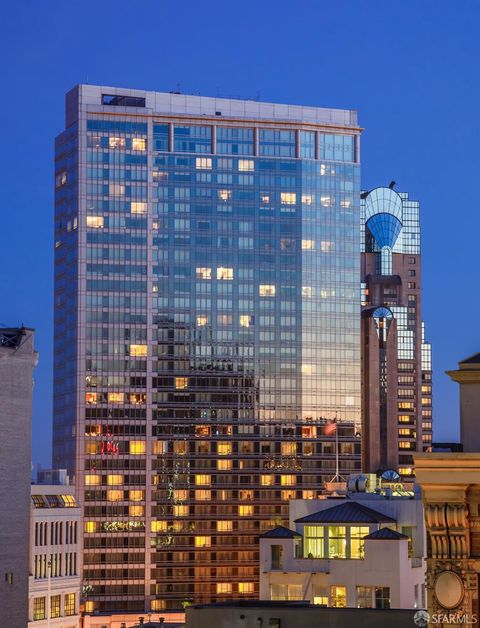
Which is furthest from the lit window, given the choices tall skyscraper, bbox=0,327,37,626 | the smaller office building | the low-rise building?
the smaller office building

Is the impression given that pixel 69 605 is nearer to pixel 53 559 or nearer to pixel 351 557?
pixel 53 559

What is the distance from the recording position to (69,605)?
167 m

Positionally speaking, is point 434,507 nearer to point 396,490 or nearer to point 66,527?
point 396,490

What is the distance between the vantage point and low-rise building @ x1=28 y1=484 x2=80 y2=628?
15762 centimetres

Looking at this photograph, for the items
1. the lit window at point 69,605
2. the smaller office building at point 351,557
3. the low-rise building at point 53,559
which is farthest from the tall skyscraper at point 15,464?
the smaller office building at point 351,557

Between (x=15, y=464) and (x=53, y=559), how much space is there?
2000 centimetres

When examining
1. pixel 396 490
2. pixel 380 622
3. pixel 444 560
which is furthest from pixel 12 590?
pixel 444 560

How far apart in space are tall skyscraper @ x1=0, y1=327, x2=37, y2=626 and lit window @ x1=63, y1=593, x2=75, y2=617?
17461 mm

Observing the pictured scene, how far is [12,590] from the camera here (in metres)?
144

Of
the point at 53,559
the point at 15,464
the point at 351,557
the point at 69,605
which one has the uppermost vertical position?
the point at 15,464

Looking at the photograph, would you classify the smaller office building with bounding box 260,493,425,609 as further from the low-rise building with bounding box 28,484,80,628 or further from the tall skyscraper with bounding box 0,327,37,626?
the low-rise building with bounding box 28,484,80,628

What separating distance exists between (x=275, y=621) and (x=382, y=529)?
48.9 metres

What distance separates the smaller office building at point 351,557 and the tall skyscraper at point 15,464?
131 ft

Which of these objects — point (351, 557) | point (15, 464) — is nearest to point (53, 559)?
point (15, 464)
